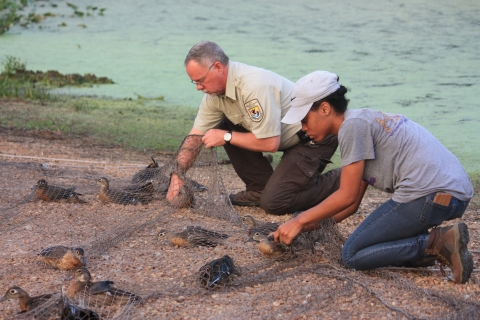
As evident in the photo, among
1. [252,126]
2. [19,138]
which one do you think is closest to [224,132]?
[252,126]

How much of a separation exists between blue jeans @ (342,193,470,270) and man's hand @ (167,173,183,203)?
192cm

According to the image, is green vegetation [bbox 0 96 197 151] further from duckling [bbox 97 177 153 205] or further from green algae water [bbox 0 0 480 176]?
duckling [bbox 97 177 153 205]

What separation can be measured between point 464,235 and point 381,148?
640 mm

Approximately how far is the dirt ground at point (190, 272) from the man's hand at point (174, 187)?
0.36 ft

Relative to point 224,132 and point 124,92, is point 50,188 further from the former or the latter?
point 124,92

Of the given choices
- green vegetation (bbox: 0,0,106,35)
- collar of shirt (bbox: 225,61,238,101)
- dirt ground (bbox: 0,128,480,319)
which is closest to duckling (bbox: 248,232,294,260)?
dirt ground (bbox: 0,128,480,319)

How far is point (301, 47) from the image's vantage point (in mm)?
12812

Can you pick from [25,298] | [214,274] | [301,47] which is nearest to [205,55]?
[214,274]

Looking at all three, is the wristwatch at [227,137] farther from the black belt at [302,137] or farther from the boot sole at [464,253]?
the boot sole at [464,253]

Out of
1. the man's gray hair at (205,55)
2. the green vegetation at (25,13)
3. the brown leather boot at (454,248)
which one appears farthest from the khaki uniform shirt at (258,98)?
the green vegetation at (25,13)

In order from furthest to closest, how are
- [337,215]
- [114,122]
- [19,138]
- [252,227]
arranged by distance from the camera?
1. [114,122]
2. [19,138]
3. [252,227]
4. [337,215]

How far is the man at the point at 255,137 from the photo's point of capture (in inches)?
192

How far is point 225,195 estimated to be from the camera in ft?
17.2

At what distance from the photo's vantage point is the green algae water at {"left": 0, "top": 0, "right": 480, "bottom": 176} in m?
9.77
